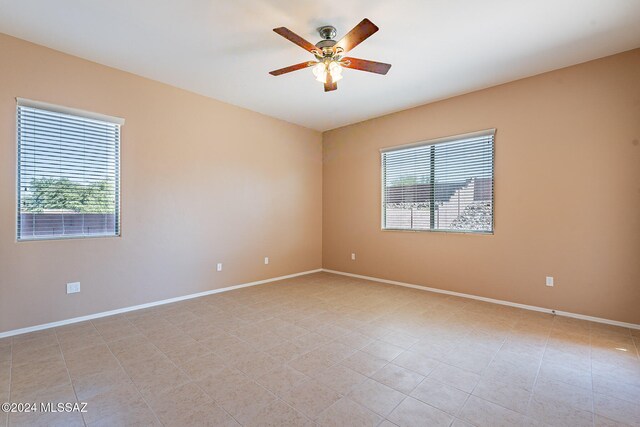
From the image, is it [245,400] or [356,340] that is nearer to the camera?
[245,400]

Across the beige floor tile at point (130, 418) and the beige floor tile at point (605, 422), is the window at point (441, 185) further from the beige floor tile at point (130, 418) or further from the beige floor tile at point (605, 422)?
the beige floor tile at point (130, 418)

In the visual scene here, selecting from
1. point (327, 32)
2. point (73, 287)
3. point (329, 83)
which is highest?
point (327, 32)

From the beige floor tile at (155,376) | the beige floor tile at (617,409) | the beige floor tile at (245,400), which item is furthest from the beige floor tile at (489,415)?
the beige floor tile at (155,376)

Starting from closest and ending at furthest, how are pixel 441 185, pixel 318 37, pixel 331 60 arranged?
pixel 331 60, pixel 318 37, pixel 441 185

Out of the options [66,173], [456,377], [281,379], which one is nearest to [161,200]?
[66,173]

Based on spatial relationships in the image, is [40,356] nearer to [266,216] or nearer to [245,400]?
[245,400]

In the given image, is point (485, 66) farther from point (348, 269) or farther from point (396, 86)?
point (348, 269)

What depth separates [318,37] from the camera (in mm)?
2855

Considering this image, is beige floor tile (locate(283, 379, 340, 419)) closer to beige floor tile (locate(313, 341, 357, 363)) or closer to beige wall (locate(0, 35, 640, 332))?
beige floor tile (locate(313, 341, 357, 363))

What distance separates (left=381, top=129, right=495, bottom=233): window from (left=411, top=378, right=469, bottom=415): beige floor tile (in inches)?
103

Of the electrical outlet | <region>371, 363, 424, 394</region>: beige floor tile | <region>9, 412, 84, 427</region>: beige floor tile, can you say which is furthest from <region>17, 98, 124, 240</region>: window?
<region>371, 363, 424, 394</region>: beige floor tile

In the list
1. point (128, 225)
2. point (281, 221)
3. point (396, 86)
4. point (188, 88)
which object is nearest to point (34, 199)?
point (128, 225)

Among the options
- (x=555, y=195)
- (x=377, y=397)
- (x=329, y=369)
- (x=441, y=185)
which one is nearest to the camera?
(x=377, y=397)

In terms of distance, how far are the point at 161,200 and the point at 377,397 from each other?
3.46 m
